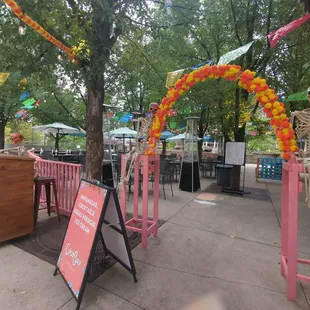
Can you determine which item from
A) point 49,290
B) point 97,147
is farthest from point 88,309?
point 97,147

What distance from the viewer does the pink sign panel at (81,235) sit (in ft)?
6.73

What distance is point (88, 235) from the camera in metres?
2.14

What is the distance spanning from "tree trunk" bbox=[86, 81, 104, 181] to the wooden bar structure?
0.91 m

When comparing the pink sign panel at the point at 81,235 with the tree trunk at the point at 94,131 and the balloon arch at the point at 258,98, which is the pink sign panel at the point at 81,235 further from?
the balloon arch at the point at 258,98

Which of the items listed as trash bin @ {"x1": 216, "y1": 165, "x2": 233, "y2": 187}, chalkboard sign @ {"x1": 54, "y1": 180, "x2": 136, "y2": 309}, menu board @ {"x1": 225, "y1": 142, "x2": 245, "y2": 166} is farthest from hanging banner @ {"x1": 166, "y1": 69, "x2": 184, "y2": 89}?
trash bin @ {"x1": 216, "y1": 165, "x2": 233, "y2": 187}

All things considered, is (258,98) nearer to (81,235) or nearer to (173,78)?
(81,235)

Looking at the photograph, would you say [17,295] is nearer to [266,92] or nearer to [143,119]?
[143,119]

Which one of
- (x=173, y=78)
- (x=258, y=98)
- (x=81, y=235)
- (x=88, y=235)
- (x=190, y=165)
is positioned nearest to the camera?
(x=88, y=235)

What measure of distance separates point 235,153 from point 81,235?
590 cm

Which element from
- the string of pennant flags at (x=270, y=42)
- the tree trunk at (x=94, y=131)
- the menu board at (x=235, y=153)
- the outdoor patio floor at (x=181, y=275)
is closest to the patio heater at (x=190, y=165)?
the menu board at (x=235, y=153)

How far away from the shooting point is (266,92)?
238cm

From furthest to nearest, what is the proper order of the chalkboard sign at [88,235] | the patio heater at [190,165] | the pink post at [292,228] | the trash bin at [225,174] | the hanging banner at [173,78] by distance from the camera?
the trash bin at [225,174], the patio heater at [190,165], the hanging banner at [173,78], the pink post at [292,228], the chalkboard sign at [88,235]

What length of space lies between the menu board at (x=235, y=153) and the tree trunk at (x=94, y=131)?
4.77 meters

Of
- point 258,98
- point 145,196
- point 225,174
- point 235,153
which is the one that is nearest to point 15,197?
point 145,196
